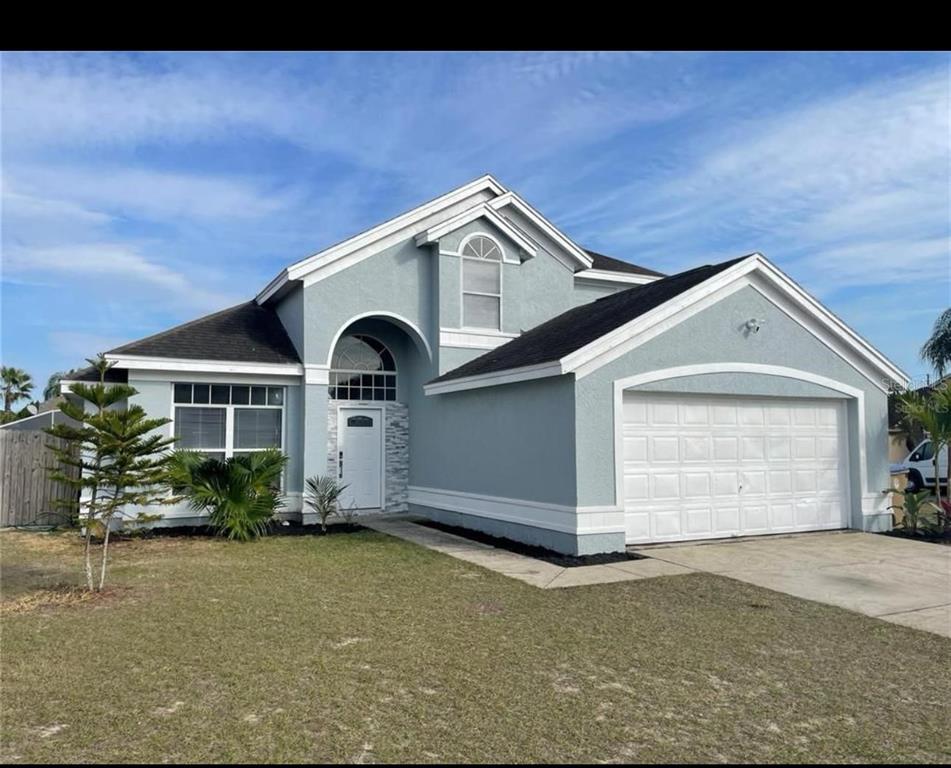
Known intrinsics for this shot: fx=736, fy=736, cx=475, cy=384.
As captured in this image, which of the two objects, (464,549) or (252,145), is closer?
(252,145)

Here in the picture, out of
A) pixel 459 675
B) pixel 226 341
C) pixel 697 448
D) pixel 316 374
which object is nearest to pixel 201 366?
pixel 226 341

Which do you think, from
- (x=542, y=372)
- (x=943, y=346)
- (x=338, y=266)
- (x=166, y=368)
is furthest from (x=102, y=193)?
(x=943, y=346)

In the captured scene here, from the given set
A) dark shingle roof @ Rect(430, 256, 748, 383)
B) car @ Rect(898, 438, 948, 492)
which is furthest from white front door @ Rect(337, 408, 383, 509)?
car @ Rect(898, 438, 948, 492)

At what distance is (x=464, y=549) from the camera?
448 inches

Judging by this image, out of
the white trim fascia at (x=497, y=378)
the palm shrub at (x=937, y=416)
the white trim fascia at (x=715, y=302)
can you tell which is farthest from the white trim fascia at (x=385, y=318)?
the palm shrub at (x=937, y=416)

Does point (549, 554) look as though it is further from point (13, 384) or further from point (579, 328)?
point (13, 384)

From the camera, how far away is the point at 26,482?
14539 millimetres

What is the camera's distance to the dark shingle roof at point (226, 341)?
1389 centimetres

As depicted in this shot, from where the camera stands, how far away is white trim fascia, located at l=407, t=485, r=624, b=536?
34.7 ft

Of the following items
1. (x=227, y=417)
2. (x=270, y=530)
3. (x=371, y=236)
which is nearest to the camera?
(x=270, y=530)

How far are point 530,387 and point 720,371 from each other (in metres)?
3.10

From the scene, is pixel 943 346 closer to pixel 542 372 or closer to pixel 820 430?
pixel 820 430
